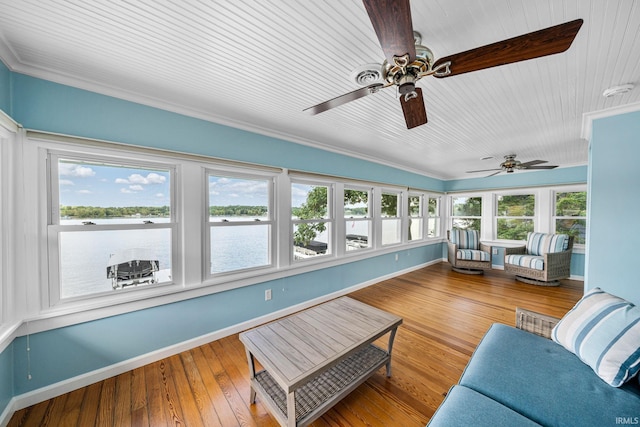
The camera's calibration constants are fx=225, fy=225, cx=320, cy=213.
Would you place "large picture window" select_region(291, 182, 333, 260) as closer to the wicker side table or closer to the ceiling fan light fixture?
the wicker side table

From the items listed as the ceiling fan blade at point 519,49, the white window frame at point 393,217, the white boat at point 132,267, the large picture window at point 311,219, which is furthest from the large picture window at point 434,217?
the white boat at point 132,267

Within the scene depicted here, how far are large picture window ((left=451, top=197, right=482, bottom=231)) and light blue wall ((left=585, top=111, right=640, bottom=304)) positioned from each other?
3.82 metres

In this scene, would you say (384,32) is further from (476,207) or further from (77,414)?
(476,207)

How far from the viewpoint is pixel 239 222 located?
2646 mm

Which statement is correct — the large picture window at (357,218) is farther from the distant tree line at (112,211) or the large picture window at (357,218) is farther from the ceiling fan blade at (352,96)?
the distant tree line at (112,211)

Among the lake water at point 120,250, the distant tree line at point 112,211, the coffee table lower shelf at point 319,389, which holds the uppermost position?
the distant tree line at point 112,211

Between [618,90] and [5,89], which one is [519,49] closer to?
[618,90]

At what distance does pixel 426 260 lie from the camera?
5.80 meters

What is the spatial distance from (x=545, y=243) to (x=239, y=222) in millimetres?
5822

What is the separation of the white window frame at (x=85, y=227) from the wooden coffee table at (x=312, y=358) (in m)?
1.19

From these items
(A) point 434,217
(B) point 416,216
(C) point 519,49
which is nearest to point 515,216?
(A) point 434,217

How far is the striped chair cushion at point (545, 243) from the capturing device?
4332 millimetres

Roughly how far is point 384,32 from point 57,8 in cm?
162

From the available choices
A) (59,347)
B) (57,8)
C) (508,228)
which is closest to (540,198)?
(508,228)
